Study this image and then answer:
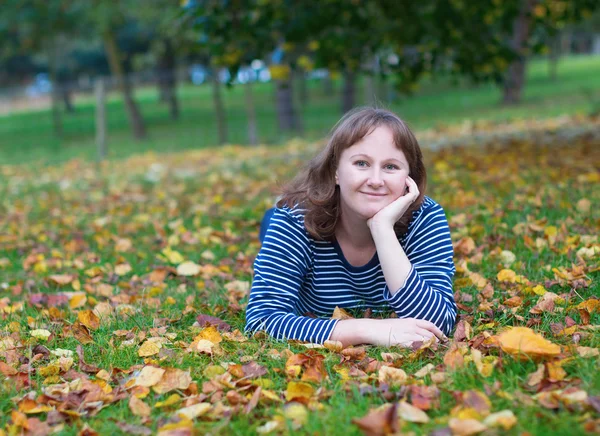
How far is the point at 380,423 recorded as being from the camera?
1902mm

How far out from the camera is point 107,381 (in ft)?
8.17

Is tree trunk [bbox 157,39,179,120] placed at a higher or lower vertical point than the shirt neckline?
higher

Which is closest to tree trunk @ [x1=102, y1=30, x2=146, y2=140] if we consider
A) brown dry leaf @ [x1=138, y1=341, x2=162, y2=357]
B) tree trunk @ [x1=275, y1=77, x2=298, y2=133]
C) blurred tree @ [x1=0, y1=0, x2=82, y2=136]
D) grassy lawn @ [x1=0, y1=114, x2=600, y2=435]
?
blurred tree @ [x1=0, y1=0, x2=82, y2=136]

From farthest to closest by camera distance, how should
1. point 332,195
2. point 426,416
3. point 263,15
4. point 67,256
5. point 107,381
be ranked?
1. point 263,15
2. point 67,256
3. point 332,195
4. point 107,381
5. point 426,416

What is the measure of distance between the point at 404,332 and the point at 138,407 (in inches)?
40.3

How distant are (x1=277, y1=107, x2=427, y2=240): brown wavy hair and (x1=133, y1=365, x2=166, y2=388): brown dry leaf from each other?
870 millimetres

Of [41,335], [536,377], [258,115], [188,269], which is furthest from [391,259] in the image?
[258,115]

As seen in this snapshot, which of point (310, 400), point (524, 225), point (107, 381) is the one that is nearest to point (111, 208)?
point (524, 225)

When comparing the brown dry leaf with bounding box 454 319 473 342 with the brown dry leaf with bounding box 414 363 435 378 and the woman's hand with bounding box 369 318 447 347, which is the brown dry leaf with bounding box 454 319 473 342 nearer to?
the woman's hand with bounding box 369 318 447 347

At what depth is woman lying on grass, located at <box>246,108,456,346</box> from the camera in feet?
8.98

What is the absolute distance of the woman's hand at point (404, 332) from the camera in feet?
8.70

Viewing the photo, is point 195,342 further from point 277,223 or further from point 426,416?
point 426,416

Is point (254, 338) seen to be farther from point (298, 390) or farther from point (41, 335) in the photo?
point (41, 335)

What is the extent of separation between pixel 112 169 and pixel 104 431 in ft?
32.0
